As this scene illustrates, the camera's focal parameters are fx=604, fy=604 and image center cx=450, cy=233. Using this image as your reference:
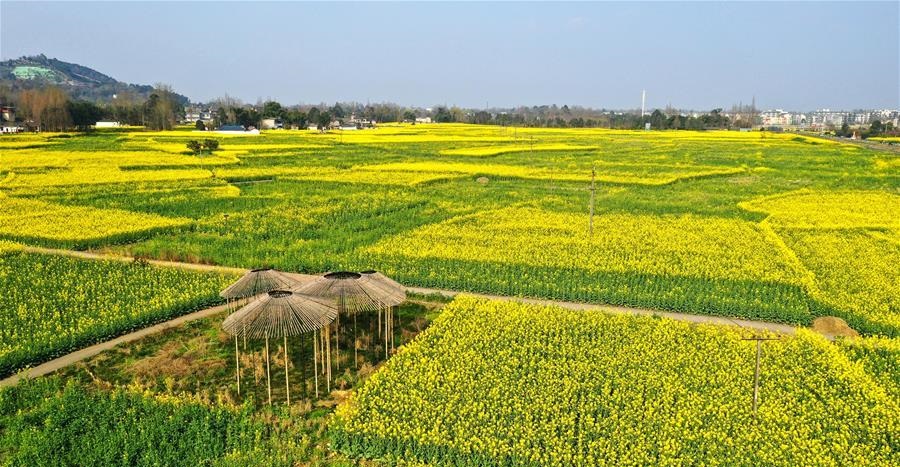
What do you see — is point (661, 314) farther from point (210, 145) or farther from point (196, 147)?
point (210, 145)

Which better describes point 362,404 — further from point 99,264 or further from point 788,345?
point 99,264

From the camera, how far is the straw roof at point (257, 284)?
1814 cm

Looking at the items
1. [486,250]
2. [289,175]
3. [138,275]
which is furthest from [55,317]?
[289,175]

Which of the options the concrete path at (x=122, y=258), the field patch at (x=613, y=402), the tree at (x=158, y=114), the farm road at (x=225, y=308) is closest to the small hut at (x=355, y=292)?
the field patch at (x=613, y=402)

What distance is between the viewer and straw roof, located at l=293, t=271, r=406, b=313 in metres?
17.0

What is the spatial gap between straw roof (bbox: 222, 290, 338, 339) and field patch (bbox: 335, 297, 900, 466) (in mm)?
2186

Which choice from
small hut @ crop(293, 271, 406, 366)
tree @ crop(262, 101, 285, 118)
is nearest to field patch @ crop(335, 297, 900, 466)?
small hut @ crop(293, 271, 406, 366)

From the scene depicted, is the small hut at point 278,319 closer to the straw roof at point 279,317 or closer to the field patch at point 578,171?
the straw roof at point 279,317

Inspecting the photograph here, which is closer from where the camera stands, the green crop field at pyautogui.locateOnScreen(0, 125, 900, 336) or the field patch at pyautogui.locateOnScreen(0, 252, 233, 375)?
the field patch at pyautogui.locateOnScreen(0, 252, 233, 375)

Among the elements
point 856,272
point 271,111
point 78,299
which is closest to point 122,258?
point 78,299

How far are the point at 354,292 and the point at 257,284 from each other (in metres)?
3.47

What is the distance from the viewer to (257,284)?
1847 centimetres

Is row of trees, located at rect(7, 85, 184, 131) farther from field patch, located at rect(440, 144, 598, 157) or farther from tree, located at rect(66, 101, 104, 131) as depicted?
field patch, located at rect(440, 144, 598, 157)

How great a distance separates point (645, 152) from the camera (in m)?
79.6
